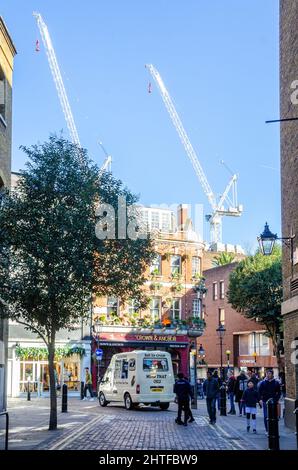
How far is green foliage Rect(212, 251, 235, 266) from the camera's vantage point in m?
80.7

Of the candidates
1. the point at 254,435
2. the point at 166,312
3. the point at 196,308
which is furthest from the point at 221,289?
the point at 254,435

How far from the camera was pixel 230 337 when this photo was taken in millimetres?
65062

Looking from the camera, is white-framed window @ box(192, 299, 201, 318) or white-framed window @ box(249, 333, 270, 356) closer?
white-framed window @ box(192, 299, 201, 318)

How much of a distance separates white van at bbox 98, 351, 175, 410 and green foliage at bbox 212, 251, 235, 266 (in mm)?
49207

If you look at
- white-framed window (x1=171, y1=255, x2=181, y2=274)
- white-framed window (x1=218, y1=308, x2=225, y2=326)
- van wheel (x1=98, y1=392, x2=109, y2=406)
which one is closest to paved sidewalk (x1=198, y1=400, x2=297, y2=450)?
van wheel (x1=98, y1=392, x2=109, y2=406)

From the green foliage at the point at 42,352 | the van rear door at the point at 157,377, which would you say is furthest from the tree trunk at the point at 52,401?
the green foliage at the point at 42,352

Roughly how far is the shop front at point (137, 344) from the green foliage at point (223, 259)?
90.0 ft

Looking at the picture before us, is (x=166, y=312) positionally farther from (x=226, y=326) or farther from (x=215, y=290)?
(x=215, y=290)

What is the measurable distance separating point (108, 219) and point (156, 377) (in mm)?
11108

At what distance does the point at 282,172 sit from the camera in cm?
2348

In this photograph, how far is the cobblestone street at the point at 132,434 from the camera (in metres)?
16.6

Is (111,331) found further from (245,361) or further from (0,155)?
(0,155)

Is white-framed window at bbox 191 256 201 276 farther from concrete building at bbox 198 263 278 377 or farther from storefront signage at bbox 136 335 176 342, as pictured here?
storefront signage at bbox 136 335 176 342
